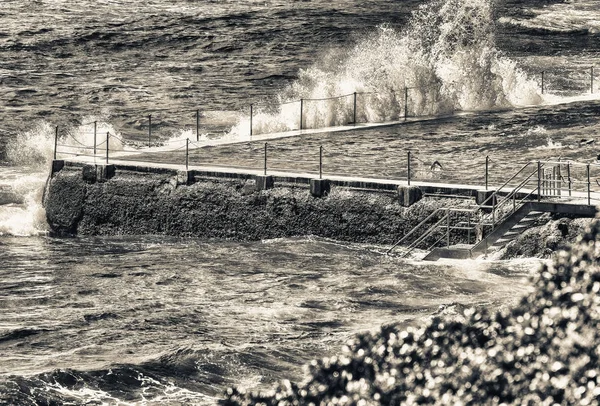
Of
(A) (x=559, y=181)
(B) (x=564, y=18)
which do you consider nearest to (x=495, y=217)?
(A) (x=559, y=181)

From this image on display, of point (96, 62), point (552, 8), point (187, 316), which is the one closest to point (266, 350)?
point (187, 316)

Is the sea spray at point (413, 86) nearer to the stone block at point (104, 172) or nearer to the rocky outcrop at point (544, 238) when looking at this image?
the stone block at point (104, 172)

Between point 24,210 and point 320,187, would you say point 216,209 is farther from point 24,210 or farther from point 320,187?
point 24,210

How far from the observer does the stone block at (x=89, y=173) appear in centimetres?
2991

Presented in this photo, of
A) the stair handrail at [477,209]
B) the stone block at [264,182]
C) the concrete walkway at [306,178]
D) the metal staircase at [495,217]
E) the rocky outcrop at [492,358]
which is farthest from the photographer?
the stone block at [264,182]

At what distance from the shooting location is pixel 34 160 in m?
39.0

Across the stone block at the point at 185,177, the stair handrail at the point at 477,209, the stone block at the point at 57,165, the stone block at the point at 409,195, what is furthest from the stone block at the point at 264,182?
the stone block at the point at 57,165

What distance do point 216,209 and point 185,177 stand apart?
1.01 m

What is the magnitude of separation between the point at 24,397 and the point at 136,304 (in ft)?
17.3

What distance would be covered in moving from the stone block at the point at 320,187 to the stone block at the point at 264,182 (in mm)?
998

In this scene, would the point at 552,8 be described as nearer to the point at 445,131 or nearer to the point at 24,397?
the point at 445,131

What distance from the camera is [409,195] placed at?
25531 mm

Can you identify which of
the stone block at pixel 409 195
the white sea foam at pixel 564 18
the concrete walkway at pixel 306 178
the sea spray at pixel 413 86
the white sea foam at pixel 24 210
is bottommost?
the white sea foam at pixel 24 210

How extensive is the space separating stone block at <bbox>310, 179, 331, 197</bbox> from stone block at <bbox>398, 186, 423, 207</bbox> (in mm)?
1598
